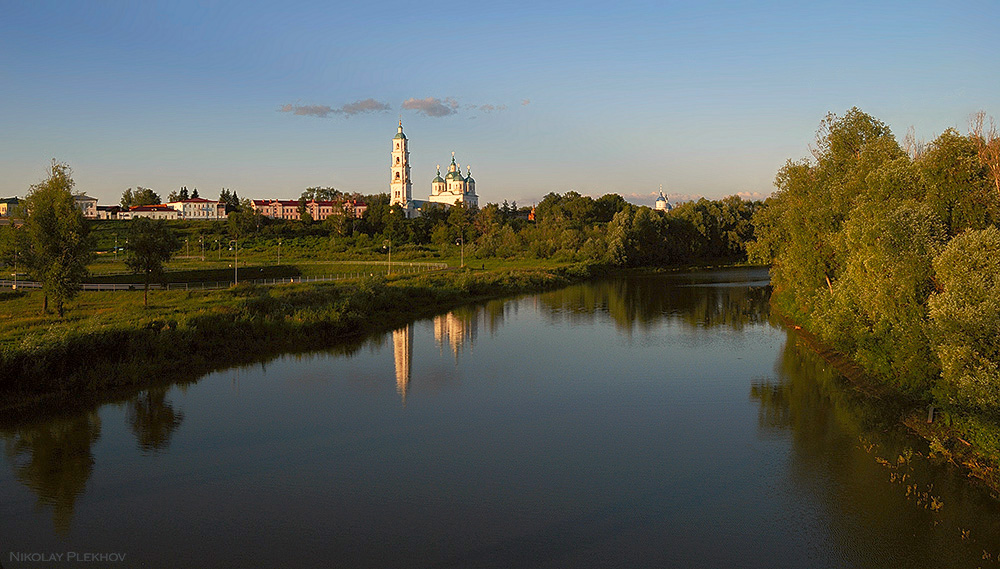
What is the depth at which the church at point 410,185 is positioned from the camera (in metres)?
140

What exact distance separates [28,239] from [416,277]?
93.7 feet

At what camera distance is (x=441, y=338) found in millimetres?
34875

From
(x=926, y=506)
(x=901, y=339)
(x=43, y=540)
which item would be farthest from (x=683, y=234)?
(x=43, y=540)

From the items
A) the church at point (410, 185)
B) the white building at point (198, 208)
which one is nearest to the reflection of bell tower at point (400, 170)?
the church at point (410, 185)

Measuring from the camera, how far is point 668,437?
18.6m

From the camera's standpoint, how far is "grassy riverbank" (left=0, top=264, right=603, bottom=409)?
822 inches

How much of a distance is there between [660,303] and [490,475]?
35.9 metres

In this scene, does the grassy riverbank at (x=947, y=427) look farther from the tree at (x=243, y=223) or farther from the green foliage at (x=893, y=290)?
the tree at (x=243, y=223)

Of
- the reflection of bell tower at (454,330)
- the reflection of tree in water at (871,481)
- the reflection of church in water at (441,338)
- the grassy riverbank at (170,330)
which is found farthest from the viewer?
the reflection of bell tower at (454,330)

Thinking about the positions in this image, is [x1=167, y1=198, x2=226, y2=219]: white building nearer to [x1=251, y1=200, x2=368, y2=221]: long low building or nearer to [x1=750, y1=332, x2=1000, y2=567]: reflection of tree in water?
[x1=251, y1=200, x2=368, y2=221]: long low building

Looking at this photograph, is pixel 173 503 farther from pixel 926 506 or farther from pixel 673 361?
pixel 673 361

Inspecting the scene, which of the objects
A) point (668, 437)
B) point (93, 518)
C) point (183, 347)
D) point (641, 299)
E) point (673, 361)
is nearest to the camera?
point (93, 518)

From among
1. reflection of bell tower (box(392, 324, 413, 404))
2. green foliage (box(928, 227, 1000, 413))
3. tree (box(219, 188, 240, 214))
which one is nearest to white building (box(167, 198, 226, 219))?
tree (box(219, 188, 240, 214))

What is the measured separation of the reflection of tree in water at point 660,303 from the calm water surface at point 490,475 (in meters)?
14.5
